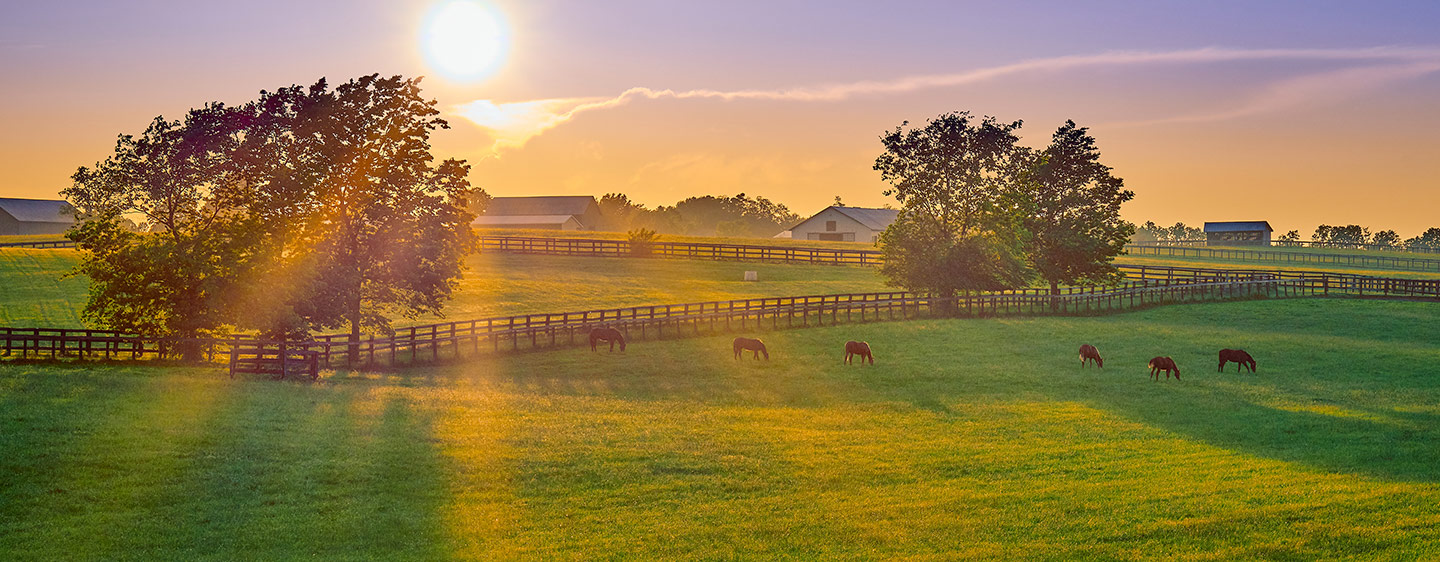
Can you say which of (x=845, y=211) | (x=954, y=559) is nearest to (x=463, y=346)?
(x=954, y=559)

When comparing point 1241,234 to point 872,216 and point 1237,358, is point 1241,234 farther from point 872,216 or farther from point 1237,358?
point 1237,358

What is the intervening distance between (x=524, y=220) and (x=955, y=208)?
89.1 m

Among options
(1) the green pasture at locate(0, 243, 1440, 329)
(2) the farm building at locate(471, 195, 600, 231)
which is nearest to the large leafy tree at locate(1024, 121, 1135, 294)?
(1) the green pasture at locate(0, 243, 1440, 329)

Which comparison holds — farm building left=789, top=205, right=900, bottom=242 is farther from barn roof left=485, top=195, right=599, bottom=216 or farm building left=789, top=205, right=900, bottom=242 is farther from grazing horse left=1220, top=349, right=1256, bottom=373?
grazing horse left=1220, top=349, right=1256, bottom=373

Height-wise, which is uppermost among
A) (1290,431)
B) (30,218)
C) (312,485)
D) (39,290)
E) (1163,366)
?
(30,218)

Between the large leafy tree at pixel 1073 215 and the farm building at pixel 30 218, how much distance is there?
392 feet

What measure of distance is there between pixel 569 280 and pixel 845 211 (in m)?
59.4

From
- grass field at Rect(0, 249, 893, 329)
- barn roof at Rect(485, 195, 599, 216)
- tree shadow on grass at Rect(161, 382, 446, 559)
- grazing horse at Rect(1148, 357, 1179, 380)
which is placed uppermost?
barn roof at Rect(485, 195, 599, 216)

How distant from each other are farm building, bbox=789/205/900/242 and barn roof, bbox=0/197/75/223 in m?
90.3

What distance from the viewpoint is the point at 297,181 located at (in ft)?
110

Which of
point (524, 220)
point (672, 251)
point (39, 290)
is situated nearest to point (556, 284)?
point (672, 251)

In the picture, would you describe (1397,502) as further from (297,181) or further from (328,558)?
(297,181)

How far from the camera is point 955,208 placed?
5516cm

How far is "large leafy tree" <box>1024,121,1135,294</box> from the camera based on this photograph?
5725cm
